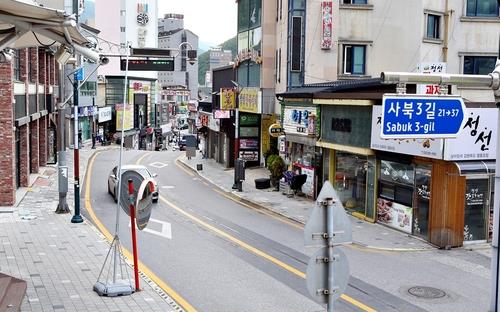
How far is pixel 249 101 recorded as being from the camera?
37.4 meters

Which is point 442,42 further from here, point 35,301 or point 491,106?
point 35,301

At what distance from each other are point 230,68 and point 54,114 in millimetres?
12622

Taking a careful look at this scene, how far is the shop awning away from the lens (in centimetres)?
1828

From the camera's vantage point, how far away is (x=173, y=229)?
69.6 feet

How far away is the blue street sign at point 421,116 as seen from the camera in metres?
7.68

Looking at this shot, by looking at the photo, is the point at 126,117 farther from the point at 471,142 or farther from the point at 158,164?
the point at 471,142

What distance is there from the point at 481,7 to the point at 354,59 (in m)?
7.81

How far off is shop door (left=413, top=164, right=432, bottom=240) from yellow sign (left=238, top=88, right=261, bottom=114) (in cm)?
1700

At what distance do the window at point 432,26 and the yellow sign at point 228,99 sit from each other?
1186 centimetres

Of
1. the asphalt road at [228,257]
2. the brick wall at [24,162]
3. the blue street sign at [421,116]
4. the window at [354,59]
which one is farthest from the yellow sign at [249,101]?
the blue street sign at [421,116]

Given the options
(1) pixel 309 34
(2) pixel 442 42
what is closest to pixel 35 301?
(1) pixel 309 34

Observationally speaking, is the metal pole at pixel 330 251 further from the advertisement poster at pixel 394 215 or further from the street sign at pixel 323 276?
the advertisement poster at pixel 394 215

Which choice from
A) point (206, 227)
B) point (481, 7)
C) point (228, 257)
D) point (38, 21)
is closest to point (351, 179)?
point (206, 227)

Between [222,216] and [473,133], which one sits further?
[222,216]
